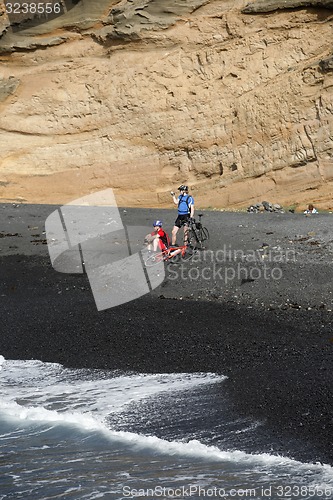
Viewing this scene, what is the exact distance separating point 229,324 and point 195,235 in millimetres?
5148

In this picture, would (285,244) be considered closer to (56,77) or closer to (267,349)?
(267,349)

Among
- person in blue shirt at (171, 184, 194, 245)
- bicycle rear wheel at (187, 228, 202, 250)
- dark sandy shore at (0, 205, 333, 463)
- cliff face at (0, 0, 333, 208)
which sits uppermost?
cliff face at (0, 0, 333, 208)

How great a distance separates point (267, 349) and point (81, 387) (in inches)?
113

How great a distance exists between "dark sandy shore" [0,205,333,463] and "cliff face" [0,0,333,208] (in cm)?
778

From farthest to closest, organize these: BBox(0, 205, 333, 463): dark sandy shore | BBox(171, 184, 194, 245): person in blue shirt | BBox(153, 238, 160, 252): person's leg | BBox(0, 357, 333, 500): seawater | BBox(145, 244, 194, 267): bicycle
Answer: BBox(171, 184, 194, 245): person in blue shirt < BBox(153, 238, 160, 252): person's leg < BBox(145, 244, 194, 267): bicycle < BBox(0, 205, 333, 463): dark sandy shore < BBox(0, 357, 333, 500): seawater

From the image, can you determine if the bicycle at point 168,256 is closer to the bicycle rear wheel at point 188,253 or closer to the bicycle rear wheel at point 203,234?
the bicycle rear wheel at point 188,253

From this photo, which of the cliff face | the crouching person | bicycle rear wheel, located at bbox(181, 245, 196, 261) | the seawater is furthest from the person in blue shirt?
the cliff face

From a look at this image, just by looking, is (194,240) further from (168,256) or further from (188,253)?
(168,256)

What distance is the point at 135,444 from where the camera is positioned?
25.2 ft

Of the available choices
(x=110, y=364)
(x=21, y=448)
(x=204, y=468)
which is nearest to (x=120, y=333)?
(x=110, y=364)

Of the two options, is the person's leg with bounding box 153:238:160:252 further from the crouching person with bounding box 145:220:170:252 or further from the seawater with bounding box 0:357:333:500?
the seawater with bounding box 0:357:333:500

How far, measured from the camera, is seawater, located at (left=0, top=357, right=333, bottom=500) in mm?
6738

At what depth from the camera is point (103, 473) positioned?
7.15m

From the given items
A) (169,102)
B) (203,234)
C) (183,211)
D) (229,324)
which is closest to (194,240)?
(203,234)
